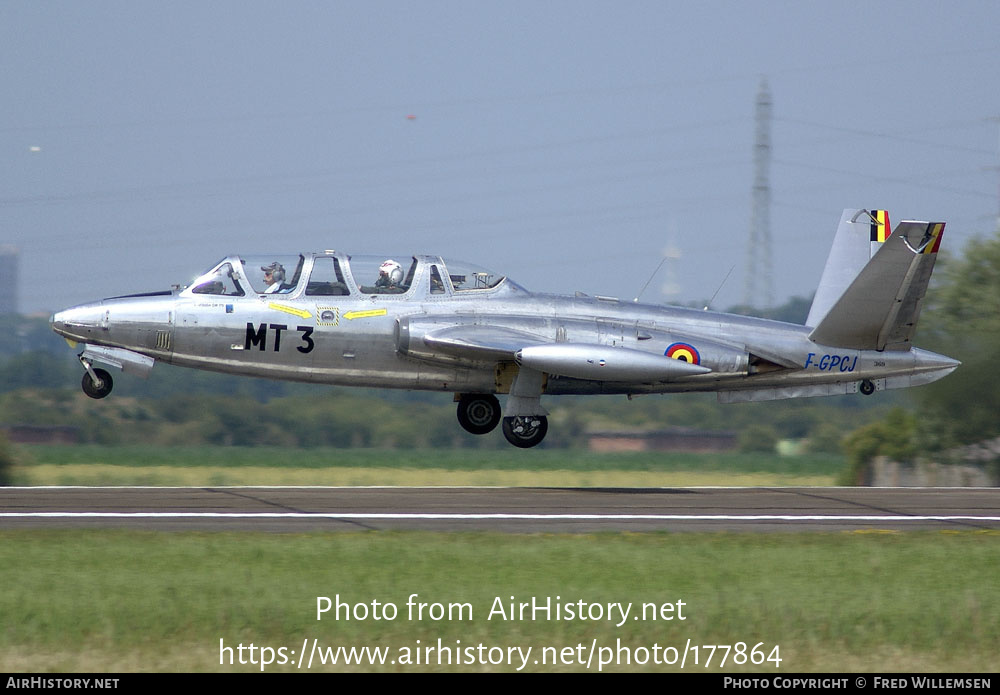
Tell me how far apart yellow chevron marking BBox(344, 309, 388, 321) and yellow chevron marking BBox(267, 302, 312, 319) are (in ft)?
2.08

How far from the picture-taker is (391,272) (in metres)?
20.0

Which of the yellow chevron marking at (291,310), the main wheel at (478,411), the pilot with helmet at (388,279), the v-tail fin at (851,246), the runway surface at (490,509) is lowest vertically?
the runway surface at (490,509)

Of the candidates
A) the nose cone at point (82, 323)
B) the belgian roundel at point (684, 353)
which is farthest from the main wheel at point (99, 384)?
the belgian roundel at point (684, 353)

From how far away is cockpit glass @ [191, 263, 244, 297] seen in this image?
19.7 meters

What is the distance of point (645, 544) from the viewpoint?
13766 mm

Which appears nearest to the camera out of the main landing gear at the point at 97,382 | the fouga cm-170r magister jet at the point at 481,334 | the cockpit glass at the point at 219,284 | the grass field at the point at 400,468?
the fouga cm-170r magister jet at the point at 481,334

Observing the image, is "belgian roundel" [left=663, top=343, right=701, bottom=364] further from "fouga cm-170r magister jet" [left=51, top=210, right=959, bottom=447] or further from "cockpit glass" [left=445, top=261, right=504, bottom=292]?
"cockpit glass" [left=445, top=261, right=504, bottom=292]

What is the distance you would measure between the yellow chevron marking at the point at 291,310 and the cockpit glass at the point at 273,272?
0.25 m

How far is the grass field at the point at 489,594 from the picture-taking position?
9328 mm

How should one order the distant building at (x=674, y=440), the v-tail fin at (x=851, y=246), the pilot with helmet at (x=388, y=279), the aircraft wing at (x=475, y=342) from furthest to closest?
the distant building at (x=674, y=440)
the v-tail fin at (x=851, y=246)
the pilot with helmet at (x=388, y=279)
the aircraft wing at (x=475, y=342)

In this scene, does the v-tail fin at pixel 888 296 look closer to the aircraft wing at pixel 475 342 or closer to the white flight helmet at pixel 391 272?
the aircraft wing at pixel 475 342

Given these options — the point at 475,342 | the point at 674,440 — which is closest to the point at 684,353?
the point at 475,342
